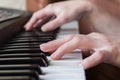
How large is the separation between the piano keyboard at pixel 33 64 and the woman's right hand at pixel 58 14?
0.19 m

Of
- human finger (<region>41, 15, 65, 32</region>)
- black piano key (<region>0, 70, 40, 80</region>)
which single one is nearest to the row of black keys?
black piano key (<region>0, 70, 40, 80</region>)

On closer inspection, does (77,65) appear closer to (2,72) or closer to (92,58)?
(92,58)

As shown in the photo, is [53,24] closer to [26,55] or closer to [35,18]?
[35,18]

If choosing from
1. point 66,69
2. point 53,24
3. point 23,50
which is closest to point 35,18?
point 53,24

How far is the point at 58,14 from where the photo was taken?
87cm

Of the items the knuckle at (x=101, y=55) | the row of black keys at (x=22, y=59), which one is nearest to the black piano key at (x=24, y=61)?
the row of black keys at (x=22, y=59)

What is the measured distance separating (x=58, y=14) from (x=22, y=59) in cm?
39

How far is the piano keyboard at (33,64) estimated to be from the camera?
43cm

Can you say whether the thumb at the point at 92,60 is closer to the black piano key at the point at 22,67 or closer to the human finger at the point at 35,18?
the black piano key at the point at 22,67

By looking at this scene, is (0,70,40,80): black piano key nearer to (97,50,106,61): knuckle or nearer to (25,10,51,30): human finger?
(97,50,106,61): knuckle

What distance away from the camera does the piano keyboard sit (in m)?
0.43

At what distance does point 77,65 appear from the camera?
19.9 inches

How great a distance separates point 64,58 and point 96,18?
1.64 ft

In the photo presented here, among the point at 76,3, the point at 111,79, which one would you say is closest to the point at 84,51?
the point at 76,3
